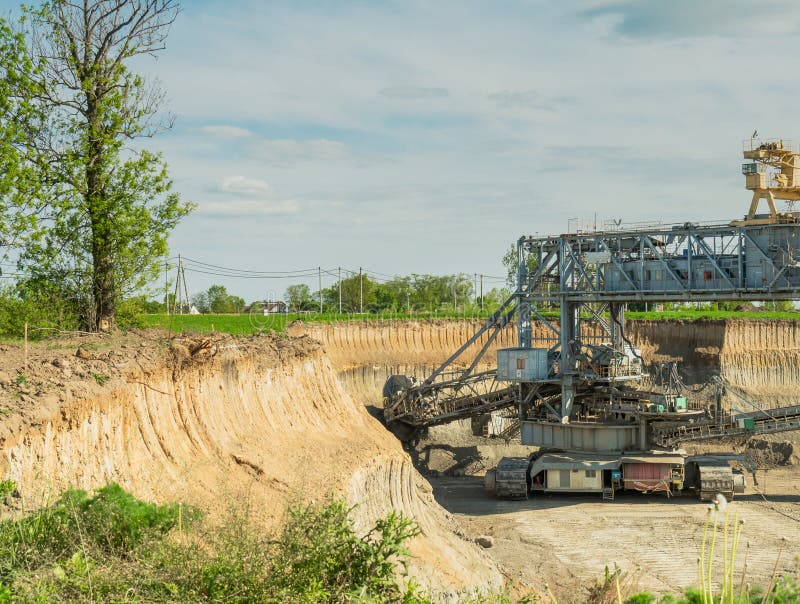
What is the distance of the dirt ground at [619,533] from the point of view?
942 inches

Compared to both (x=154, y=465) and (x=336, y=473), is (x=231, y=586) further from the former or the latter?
(x=336, y=473)

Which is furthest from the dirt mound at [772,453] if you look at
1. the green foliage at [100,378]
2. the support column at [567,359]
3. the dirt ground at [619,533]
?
the green foliage at [100,378]

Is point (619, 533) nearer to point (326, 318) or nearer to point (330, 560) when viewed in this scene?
point (330, 560)

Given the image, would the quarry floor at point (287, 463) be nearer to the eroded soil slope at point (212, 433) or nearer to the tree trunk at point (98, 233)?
the eroded soil slope at point (212, 433)

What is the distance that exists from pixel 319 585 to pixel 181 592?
5.16ft

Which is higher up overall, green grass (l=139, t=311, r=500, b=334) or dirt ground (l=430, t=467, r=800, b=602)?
green grass (l=139, t=311, r=500, b=334)

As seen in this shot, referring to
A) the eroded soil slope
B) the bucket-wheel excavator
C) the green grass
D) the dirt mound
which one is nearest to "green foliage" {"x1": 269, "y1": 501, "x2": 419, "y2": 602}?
the eroded soil slope

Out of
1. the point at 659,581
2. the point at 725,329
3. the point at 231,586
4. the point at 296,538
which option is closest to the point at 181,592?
the point at 231,586

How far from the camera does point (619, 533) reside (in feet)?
94.5

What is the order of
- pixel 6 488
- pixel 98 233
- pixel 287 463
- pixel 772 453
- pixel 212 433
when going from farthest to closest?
1. pixel 772 453
2. pixel 98 233
3. pixel 287 463
4. pixel 212 433
5. pixel 6 488

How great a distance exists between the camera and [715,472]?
3381 centimetres

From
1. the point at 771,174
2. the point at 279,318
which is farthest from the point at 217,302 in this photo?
the point at 771,174

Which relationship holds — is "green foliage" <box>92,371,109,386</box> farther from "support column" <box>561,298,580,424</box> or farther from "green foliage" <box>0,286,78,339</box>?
"support column" <box>561,298,580,424</box>

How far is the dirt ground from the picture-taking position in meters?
23.9
